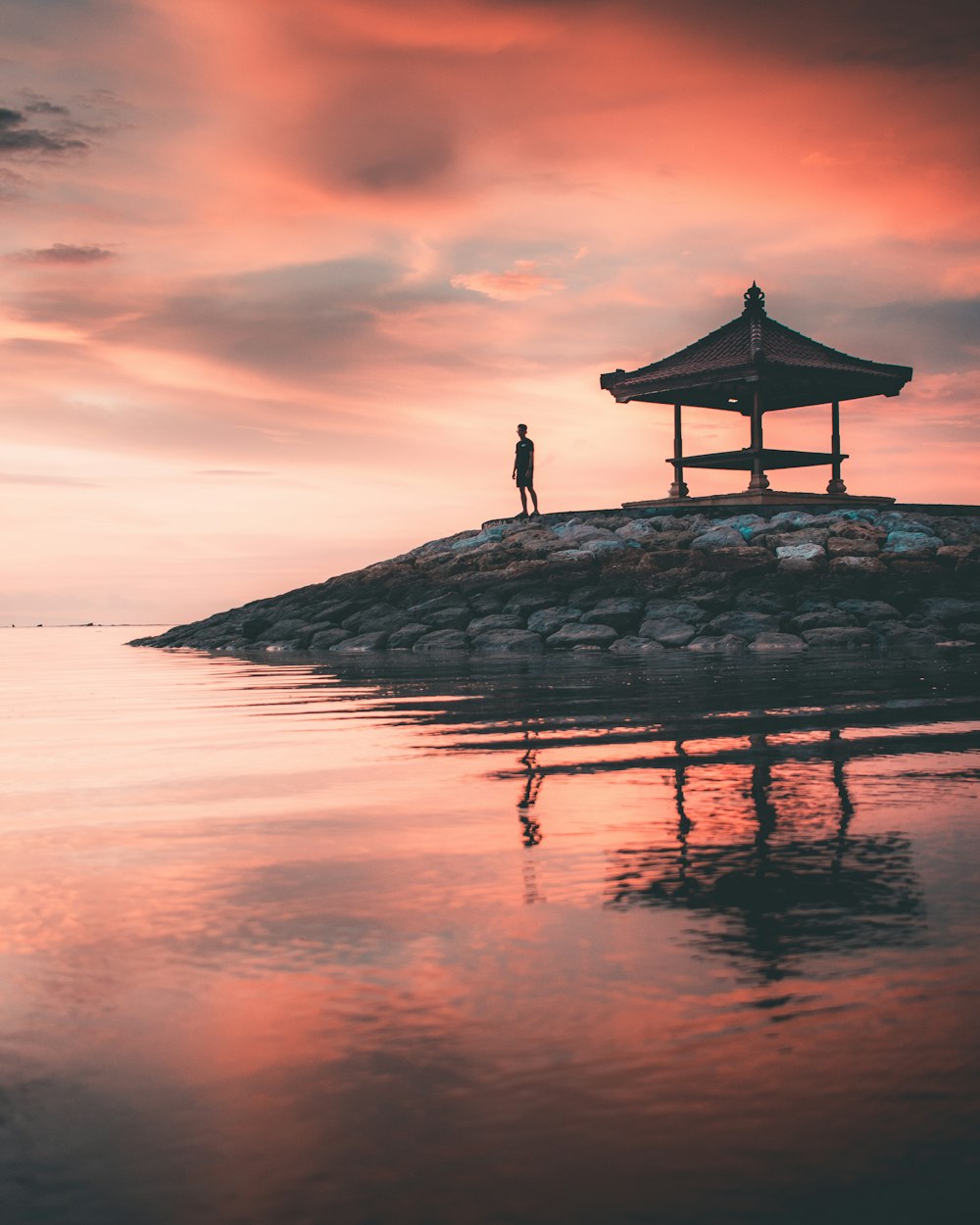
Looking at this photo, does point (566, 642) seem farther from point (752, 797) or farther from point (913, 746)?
point (752, 797)

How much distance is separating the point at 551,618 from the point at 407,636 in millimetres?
3080

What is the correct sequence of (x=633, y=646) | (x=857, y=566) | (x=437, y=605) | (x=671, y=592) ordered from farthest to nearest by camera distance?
1. (x=437, y=605)
2. (x=857, y=566)
3. (x=671, y=592)
4. (x=633, y=646)

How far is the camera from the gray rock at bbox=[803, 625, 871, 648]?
23.1 m

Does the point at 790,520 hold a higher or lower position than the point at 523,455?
lower

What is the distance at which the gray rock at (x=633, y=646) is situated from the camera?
23.0 meters

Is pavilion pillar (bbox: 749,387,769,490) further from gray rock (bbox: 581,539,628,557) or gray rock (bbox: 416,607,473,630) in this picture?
gray rock (bbox: 416,607,473,630)

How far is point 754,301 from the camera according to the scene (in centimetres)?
3156

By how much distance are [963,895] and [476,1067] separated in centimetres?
209

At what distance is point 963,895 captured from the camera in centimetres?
406

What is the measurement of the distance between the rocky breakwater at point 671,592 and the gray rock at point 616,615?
26mm

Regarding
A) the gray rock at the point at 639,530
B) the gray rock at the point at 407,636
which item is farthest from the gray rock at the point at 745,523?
the gray rock at the point at 407,636

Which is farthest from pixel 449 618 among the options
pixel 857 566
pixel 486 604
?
pixel 857 566

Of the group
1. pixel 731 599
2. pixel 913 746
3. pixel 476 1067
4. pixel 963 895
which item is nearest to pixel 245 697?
pixel 913 746

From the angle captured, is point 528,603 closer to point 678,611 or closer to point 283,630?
point 678,611
